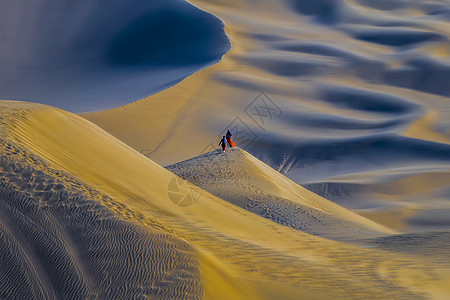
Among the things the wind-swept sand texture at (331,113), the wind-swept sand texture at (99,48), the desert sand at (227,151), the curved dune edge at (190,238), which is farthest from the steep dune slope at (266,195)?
the wind-swept sand texture at (99,48)

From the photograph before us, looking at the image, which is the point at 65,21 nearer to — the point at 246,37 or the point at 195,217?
the point at 246,37

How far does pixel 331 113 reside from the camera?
2448 centimetres

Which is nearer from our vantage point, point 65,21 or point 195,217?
point 195,217

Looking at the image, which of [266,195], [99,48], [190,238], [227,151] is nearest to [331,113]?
[227,151]

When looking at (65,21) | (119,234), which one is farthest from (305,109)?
(119,234)

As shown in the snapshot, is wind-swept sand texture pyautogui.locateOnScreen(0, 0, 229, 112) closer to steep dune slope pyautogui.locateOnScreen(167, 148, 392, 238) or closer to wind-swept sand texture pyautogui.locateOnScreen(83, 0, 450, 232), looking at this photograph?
wind-swept sand texture pyautogui.locateOnScreen(83, 0, 450, 232)

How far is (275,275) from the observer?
5914 mm

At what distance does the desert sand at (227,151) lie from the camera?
5637 millimetres

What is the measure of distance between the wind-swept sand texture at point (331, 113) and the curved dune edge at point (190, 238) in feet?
24.1

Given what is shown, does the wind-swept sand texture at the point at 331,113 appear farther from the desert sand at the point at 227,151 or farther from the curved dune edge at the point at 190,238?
the curved dune edge at the point at 190,238

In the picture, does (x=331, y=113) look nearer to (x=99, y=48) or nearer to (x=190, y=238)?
(x=99, y=48)

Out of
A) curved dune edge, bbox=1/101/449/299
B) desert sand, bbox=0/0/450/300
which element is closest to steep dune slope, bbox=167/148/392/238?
desert sand, bbox=0/0/450/300

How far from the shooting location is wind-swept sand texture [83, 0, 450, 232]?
17422mm

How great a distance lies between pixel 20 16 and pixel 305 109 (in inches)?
674
